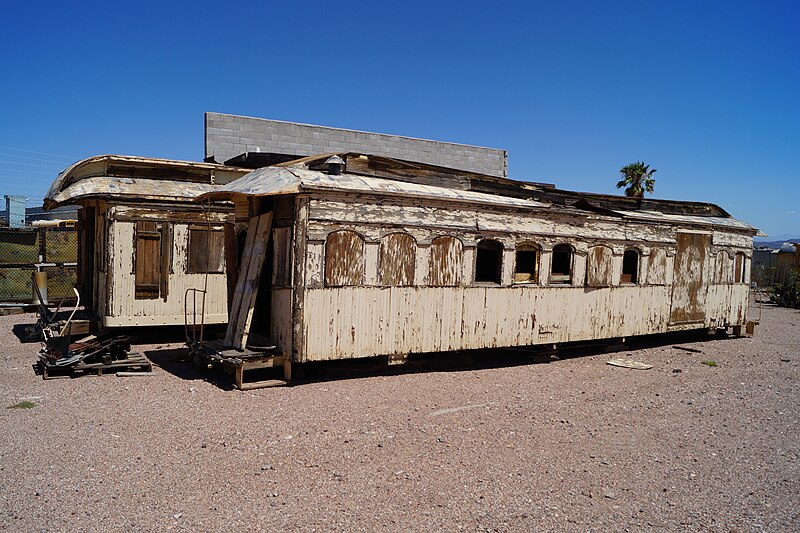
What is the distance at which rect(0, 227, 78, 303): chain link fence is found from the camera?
16219 mm

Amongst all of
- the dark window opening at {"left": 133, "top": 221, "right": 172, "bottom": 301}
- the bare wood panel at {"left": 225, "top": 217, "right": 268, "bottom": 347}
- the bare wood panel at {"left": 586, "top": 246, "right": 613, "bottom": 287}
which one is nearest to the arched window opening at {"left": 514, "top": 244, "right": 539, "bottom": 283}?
the bare wood panel at {"left": 586, "top": 246, "right": 613, "bottom": 287}

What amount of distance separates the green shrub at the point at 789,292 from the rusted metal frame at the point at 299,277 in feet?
82.7

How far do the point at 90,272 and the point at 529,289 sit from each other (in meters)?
10.0

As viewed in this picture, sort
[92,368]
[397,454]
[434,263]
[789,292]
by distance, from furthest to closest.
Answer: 1. [789,292]
2. [434,263]
3. [92,368]
4. [397,454]

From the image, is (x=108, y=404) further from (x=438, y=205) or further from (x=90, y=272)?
(x=90, y=272)

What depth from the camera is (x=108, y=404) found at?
769cm

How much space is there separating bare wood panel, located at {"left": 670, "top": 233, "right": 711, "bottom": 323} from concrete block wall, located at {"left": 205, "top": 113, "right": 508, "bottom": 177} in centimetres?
1040

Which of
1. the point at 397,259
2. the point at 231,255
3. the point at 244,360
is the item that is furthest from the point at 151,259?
the point at 397,259

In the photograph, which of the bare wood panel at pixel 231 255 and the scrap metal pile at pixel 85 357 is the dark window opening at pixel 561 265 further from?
the scrap metal pile at pixel 85 357

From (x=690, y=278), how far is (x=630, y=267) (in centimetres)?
204

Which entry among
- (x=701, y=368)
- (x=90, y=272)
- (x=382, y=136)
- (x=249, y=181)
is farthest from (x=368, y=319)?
(x=382, y=136)

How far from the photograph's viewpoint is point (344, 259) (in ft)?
30.6

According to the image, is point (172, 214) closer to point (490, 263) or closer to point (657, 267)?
point (490, 263)

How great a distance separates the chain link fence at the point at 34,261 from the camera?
16219 mm
